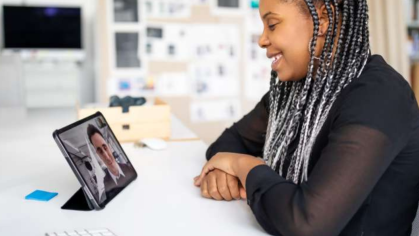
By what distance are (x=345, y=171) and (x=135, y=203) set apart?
50 centimetres

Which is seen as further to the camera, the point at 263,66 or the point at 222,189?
the point at 263,66

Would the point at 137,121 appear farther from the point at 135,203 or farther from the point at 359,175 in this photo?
the point at 359,175

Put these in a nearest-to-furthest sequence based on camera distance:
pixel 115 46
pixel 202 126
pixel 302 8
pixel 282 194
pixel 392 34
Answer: pixel 282 194 < pixel 302 8 < pixel 115 46 < pixel 202 126 < pixel 392 34

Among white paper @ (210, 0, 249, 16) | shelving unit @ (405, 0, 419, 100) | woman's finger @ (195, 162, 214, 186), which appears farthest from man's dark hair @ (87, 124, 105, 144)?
shelving unit @ (405, 0, 419, 100)

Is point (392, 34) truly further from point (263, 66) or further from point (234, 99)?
point (234, 99)

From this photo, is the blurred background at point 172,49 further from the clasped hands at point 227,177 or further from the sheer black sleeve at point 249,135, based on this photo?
the clasped hands at point 227,177

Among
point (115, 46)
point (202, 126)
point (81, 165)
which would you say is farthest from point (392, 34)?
point (81, 165)

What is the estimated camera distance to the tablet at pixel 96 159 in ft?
3.32

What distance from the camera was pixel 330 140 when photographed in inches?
34.3

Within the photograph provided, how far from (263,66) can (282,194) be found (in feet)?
10.1

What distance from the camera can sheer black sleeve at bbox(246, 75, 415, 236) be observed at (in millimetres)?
817

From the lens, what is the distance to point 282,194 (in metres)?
0.88

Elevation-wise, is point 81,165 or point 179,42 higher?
point 179,42

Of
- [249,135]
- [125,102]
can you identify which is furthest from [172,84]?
[249,135]
